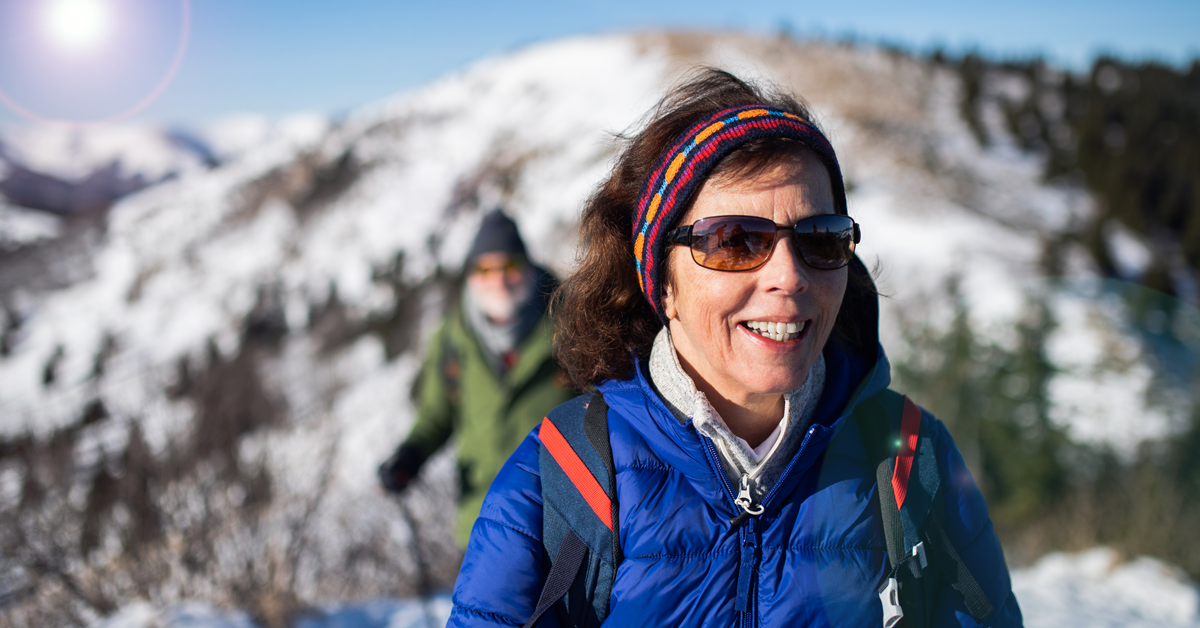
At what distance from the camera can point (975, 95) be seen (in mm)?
22391

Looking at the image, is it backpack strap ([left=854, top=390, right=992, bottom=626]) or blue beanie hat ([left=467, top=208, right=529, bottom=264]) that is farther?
blue beanie hat ([left=467, top=208, right=529, bottom=264])

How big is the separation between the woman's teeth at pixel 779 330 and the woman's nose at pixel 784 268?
65 millimetres

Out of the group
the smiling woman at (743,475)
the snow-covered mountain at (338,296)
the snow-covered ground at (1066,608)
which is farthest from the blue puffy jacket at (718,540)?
the snow-covered ground at (1066,608)

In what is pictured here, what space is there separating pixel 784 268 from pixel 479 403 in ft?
6.43

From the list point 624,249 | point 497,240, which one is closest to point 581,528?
point 624,249

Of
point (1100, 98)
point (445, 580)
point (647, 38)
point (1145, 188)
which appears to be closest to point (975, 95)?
point (1100, 98)

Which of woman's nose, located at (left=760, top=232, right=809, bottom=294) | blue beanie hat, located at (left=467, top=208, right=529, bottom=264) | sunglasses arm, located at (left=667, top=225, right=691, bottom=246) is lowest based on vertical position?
woman's nose, located at (left=760, top=232, right=809, bottom=294)

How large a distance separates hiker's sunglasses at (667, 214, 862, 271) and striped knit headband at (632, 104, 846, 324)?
7 cm

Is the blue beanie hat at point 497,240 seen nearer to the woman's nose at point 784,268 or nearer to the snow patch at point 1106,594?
the woman's nose at point 784,268

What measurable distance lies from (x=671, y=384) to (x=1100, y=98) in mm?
27202

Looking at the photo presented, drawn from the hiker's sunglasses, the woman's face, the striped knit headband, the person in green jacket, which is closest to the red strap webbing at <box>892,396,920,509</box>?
the woman's face

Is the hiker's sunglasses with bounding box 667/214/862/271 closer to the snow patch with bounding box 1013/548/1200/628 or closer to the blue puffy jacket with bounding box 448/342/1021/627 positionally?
the blue puffy jacket with bounding box 448/342/1021/627

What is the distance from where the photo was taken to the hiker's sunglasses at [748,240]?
3.71 ft

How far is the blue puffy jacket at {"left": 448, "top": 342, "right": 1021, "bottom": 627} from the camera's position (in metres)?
1.12
